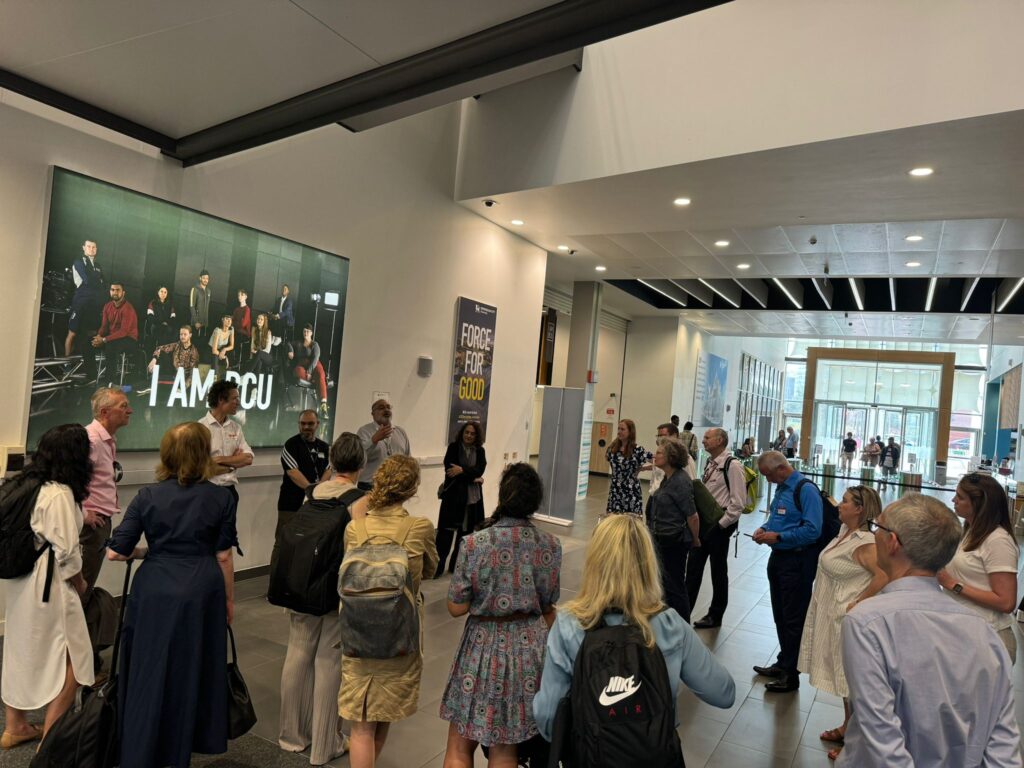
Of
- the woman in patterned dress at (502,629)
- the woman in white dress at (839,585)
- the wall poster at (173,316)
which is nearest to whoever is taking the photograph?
the woman in patterned dress at (502,629)

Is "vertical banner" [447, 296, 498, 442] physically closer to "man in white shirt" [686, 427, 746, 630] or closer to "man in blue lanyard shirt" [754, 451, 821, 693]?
"man in white shirt" [686, 427, 746, 630]

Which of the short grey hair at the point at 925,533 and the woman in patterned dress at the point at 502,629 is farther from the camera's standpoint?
the woman in patterned dress at the point at 502,629

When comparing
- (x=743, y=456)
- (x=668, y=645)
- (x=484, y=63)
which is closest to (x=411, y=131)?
(x=484, y=63)

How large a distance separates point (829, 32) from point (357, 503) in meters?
4.81

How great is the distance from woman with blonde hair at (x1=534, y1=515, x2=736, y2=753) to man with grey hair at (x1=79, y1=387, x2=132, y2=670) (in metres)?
2.91

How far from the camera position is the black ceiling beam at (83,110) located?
4020 millimetres

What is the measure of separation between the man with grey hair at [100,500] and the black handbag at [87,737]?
50.5 inches

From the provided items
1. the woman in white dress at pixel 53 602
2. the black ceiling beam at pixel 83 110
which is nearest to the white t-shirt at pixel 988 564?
the woman in white dress at pixel 53 602

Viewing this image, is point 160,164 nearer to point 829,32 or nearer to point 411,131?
point 411,131

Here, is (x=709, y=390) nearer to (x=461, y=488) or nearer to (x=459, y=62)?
(x=461, y=488)

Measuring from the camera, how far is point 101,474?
3672 millimetres

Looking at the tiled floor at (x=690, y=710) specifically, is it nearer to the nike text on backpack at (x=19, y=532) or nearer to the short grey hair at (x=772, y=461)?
the nike text on backpack at (x=19, y=532)

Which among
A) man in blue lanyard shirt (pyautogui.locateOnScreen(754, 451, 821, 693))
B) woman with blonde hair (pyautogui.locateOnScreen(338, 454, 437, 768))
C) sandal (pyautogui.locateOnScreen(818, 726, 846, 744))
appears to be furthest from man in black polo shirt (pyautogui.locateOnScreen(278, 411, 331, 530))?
sandal (pyautogui.locateOnScreen(818, 726, 846, 744))

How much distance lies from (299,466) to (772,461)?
144 inches
